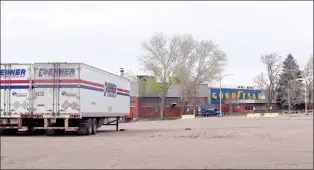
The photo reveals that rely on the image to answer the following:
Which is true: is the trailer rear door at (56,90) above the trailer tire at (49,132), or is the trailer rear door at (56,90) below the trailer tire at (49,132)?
above

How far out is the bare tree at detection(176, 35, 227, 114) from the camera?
74.8 metres

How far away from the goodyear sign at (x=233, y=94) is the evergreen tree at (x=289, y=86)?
8.07 m

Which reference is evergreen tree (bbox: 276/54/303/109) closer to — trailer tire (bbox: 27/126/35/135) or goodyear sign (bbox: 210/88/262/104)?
goodyear sign (bbox: 210/88/262/104)

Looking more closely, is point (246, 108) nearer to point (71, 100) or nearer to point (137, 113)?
point (137, 113)

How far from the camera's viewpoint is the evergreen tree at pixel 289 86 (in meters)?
89.1

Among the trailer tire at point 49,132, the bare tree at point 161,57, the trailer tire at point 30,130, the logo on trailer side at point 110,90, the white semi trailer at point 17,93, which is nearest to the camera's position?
the white semi trailer at point 17,93

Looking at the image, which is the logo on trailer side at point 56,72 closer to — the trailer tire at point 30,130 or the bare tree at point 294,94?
the trailer tire at point 30,130

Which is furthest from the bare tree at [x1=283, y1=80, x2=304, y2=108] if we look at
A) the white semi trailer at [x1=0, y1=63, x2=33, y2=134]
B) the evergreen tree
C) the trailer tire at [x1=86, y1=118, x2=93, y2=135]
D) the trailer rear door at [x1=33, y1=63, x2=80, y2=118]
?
the white semi trailer at [x1=0, y1=63, x2=33, y2=134]

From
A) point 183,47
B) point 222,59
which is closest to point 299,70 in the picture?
point 222,59

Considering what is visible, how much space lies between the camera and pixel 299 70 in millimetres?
90062

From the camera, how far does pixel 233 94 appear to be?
100125mm

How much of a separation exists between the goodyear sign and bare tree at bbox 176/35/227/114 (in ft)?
49.3

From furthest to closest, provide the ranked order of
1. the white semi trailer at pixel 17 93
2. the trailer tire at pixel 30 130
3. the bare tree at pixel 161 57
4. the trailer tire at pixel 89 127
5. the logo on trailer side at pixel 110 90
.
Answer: the bare tree at pixel 161 57 < the logo on trailer side at pixel 110 90 < the trailer tire at pixel 89 127 < the trailer tire at pixel 30 130 < the white semi trailer at pixel 17 93

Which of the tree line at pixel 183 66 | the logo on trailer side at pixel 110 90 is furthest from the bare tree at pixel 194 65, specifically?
the logo on trailer side at pixel 110 90
